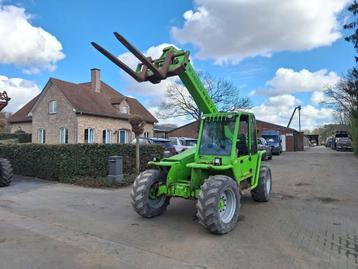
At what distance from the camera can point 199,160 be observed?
7.61m

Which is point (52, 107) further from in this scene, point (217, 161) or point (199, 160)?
point (217, 161)

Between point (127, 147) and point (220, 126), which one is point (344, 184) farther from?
point (127, 147)

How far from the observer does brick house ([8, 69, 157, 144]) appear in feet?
93.5

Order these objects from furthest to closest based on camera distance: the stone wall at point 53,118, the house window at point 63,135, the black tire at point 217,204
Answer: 1. the house window at point 63,135
2. the stone wall at point 53,118
3. the black tire at point 217,204

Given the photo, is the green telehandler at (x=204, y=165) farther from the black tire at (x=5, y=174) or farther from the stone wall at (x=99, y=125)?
the stone wall at (x=99, y=125)

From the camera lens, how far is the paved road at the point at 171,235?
5113 mm

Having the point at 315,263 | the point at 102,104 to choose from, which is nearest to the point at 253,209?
the point at 315,263

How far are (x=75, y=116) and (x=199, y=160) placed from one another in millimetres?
22492

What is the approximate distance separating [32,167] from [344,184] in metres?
12.5

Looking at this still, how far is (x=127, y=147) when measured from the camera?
14.3 m

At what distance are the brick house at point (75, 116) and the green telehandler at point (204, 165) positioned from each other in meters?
21.7

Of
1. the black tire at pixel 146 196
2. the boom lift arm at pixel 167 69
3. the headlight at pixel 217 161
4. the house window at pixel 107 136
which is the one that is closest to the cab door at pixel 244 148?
the headlight at pixel 217 161

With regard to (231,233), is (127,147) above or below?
above

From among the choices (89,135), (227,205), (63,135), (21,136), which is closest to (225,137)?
(227,205)
